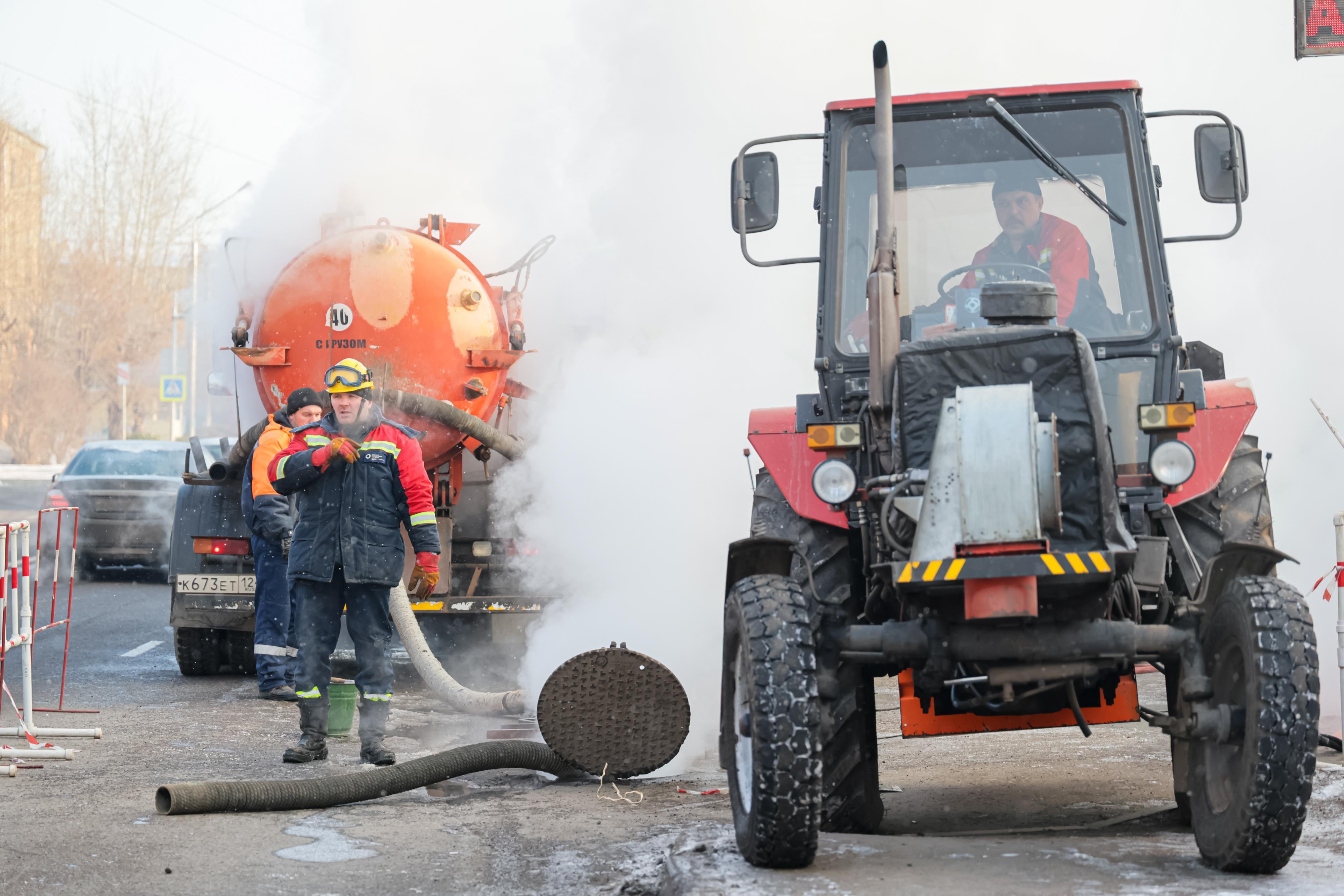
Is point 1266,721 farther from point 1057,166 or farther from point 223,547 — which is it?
point 223,547

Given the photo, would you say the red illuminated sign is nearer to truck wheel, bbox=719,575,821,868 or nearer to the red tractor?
the red tractor

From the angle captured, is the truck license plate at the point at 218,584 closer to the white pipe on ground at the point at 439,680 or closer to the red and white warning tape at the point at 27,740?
the white pipe on ground at the point at 439,680

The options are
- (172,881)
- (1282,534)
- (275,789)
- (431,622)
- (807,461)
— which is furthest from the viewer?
(1282,534)

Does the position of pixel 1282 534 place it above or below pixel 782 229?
below

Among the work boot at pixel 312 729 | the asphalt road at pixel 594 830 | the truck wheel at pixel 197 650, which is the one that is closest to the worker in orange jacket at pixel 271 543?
the truck wheel at pixel 197 650

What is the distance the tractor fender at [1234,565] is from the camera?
14.1 feet

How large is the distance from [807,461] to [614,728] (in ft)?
5.86

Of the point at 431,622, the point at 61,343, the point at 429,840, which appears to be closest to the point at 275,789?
the point at 429,840

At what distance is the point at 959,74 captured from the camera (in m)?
10.7

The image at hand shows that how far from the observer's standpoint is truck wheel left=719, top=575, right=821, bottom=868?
13.5 ft

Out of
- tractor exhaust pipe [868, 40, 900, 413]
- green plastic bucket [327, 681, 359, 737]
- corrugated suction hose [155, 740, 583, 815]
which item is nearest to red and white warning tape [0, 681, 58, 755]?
green plastic bucket [327, 681, 359, 737]

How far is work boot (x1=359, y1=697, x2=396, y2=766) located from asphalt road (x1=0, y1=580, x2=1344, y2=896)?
112mm

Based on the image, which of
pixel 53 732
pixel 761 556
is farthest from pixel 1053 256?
pixel 53 732

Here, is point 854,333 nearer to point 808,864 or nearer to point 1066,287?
point 1066,287
